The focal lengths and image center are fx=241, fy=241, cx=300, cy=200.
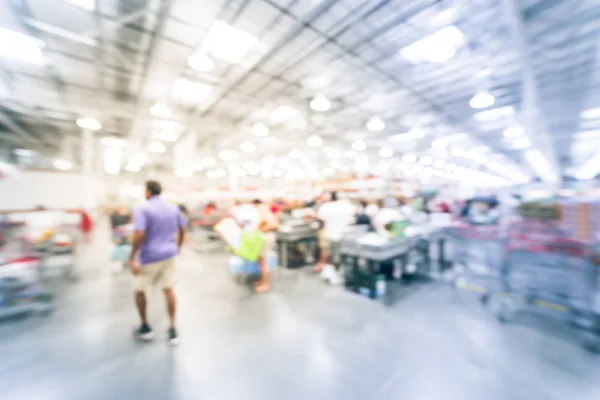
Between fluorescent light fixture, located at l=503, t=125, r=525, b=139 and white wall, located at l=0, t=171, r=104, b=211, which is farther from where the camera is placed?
fluorescent light fixture, located at l=503, t=125, r=525, b=139

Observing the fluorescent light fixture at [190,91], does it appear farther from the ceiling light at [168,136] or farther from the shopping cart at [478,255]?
the shopping cart at [478,255]

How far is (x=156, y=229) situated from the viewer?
7.63 feet

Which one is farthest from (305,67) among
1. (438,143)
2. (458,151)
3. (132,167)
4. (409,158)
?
(132,167)

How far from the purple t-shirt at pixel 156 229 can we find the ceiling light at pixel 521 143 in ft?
47.3

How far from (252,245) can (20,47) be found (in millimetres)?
6111

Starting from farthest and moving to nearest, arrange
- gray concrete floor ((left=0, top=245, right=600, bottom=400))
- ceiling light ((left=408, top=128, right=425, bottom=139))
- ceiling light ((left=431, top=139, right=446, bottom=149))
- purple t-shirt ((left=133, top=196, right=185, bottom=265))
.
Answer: ceiling light ((left=431, top=139, right=446, bottom=149)) → ceiling light ((left=408, top=128, right=425, bottom=139)) → purple t-shirt ((left=133, top=196, right=185, bottom=265)) → gray concrete floor ((left=0, top=245, right=600, bottom=400))

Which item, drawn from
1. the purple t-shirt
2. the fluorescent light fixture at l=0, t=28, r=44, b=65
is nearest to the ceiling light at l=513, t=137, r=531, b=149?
the purple t-shirt

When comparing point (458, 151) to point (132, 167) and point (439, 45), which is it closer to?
point (439, 45)

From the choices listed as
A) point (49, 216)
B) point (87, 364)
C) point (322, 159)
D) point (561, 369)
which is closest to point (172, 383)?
point (87, 364)

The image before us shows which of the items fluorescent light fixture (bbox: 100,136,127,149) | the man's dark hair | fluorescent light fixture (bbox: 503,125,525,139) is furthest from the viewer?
fluorescent light fixture (bbox: 100,136,127,149)

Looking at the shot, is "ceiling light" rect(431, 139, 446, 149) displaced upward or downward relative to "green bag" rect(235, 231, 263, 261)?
upward

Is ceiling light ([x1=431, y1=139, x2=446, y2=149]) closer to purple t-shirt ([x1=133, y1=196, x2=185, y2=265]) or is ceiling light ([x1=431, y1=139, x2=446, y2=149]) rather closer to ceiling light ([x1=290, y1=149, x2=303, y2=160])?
ceiling light ([x1=290, y1=149, x2=303, y2=160])

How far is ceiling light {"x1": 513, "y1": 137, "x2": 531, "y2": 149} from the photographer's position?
1105cm

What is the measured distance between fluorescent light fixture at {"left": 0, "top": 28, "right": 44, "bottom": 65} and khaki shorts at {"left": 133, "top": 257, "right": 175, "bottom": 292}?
530 centimetres
